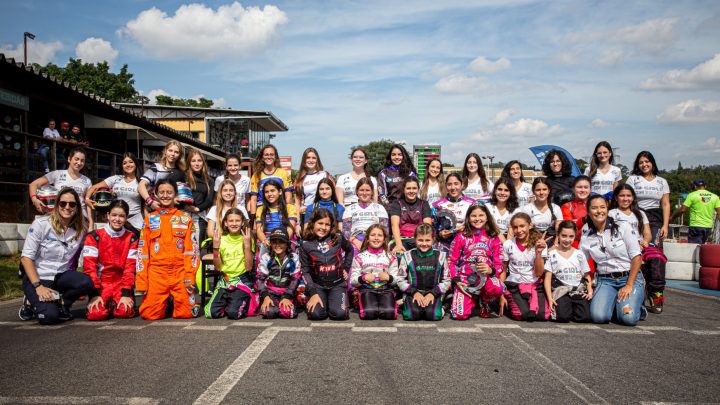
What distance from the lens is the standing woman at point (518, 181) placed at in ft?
24.8

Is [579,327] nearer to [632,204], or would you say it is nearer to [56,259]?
[632,204]

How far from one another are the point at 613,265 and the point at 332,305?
3403mm

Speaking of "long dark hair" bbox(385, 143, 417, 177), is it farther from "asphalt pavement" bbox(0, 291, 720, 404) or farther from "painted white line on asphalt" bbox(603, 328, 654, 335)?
"painted white line on asphalt" bbox(603, 328, 654, 335)

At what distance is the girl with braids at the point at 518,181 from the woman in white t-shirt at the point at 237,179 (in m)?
3.92

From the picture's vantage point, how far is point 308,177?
7816 millimetres

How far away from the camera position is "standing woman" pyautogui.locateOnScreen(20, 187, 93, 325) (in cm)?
573

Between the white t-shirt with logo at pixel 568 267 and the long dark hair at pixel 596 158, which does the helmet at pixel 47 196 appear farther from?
the long dark hair at pixel 596 158

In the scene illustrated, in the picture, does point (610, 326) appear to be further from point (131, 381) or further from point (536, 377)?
point (131, 381)

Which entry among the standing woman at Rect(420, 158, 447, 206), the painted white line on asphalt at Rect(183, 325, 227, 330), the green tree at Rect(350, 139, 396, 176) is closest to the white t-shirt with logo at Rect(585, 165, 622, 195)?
the standing woman at Rect(420, 158, 447, 206)

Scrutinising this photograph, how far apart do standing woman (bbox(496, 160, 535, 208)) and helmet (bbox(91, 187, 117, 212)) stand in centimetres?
558

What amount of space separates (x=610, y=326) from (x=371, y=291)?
8.97 ft

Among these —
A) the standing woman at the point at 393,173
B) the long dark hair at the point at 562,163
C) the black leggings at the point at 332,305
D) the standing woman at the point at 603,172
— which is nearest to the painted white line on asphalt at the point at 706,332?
the standing woman at the point at 603,172

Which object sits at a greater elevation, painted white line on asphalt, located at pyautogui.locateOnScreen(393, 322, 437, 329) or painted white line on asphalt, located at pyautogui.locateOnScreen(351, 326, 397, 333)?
painted white line on asphalt, located at pyautogui.locateOnScreen(351, 326, 397, 333)

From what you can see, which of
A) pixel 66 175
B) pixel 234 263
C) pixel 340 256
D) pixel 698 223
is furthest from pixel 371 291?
pixel 698 223
